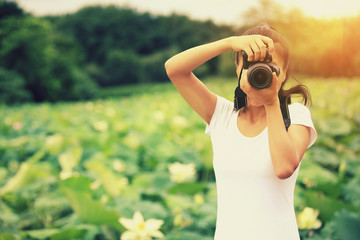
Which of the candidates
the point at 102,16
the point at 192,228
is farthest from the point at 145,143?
the point at 102,16

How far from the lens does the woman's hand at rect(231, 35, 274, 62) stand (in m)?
0.92

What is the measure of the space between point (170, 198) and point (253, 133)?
3.73ft

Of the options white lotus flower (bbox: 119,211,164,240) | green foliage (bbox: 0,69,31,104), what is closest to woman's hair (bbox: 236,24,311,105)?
white lotus flower (bbox: 119,211,164,240)

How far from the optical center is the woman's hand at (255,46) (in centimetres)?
92

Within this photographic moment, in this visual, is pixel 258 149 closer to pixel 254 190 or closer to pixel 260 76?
pixel 254 190

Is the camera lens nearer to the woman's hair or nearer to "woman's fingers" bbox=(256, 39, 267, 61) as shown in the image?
"woman's fingers" bbox=(256, 39, 267, 61)

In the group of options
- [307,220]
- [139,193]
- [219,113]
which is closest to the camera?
[219,113]

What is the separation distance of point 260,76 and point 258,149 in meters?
0.23

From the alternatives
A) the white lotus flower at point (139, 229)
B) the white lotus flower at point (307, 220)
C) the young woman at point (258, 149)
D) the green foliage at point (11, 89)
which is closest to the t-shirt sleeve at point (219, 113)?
the young woman at point (258, 149)

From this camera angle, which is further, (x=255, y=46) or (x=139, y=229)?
(x=139, y=229)

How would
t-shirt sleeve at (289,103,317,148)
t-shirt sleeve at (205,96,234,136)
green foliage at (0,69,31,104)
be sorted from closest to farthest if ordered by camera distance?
t-shirt sleeve at (289,103,317,148) < t-shirt sleeve at (205,96,234,136) < green foliage at (0,69,31,104)

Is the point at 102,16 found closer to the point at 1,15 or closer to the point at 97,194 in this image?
the point at 1,15

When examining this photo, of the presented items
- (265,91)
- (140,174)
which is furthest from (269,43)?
(140,174)

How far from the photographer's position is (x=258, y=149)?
101cm
